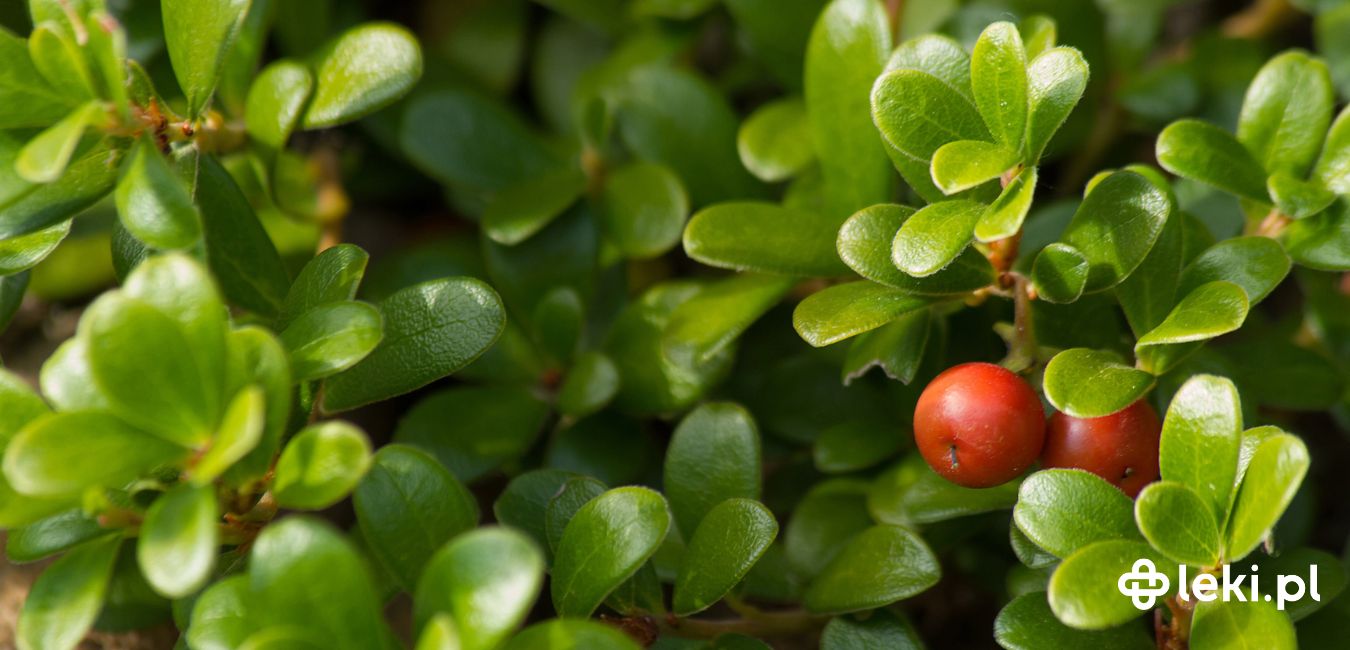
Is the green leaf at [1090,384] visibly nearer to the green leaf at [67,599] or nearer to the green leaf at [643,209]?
the green leaf at [643,209]

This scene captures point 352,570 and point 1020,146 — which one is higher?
point 1020,146

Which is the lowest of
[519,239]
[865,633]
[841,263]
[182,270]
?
[865,633]

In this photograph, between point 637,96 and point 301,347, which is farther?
point 637,96

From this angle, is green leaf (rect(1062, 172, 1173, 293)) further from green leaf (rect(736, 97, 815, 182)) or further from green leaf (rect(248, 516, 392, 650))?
green leaf (rect(248, 516, 392, 650))

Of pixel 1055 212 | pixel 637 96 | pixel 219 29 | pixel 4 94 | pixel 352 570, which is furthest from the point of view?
pixel 637 96

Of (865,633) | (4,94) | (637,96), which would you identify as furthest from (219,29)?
(865,633)

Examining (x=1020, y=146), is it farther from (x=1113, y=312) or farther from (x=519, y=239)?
(x=519, y=239)

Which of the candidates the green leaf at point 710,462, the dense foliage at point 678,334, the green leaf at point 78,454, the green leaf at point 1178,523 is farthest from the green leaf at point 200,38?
the green leaf at point 1178,523

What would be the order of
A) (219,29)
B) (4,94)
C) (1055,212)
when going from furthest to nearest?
(1055,212) → (219,29) → (4,94)
